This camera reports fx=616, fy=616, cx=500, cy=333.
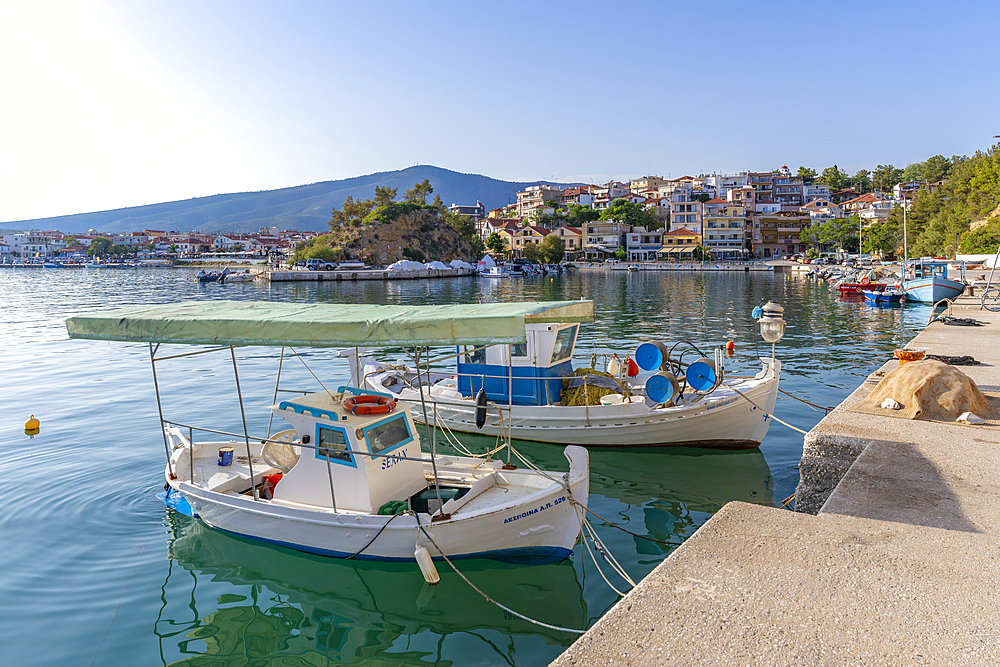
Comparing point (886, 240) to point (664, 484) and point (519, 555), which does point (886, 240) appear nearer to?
point (664, 484)

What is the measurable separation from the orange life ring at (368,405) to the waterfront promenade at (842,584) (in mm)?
4696

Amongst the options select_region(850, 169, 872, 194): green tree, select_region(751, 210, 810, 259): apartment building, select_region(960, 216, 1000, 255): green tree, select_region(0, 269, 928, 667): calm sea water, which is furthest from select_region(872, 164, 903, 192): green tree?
select_region(0, 269, 928, 667): calm sea water

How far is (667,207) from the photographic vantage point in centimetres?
14112

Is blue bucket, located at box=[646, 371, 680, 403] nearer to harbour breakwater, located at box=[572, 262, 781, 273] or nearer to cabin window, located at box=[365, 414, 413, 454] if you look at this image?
cabin window, located at box=[365, 414, 413, 454]

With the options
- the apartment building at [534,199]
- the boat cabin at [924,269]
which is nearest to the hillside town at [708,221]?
the apartment building at [534,199]

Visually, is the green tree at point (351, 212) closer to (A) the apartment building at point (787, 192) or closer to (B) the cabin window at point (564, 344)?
(A) the apartment building at point (787, 192)

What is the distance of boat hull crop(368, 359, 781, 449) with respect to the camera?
12633mm

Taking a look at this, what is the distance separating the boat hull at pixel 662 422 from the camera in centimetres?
1263

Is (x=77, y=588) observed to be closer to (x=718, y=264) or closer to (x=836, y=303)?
(x=836, y=303)

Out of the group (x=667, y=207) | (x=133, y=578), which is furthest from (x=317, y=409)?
(x=667, y=207)

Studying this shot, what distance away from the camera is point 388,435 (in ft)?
27.9

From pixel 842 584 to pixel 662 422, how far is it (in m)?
8.24

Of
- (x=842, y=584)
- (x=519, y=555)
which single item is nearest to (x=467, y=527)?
(x=519, y=555)

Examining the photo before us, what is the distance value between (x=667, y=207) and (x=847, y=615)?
476 ft
